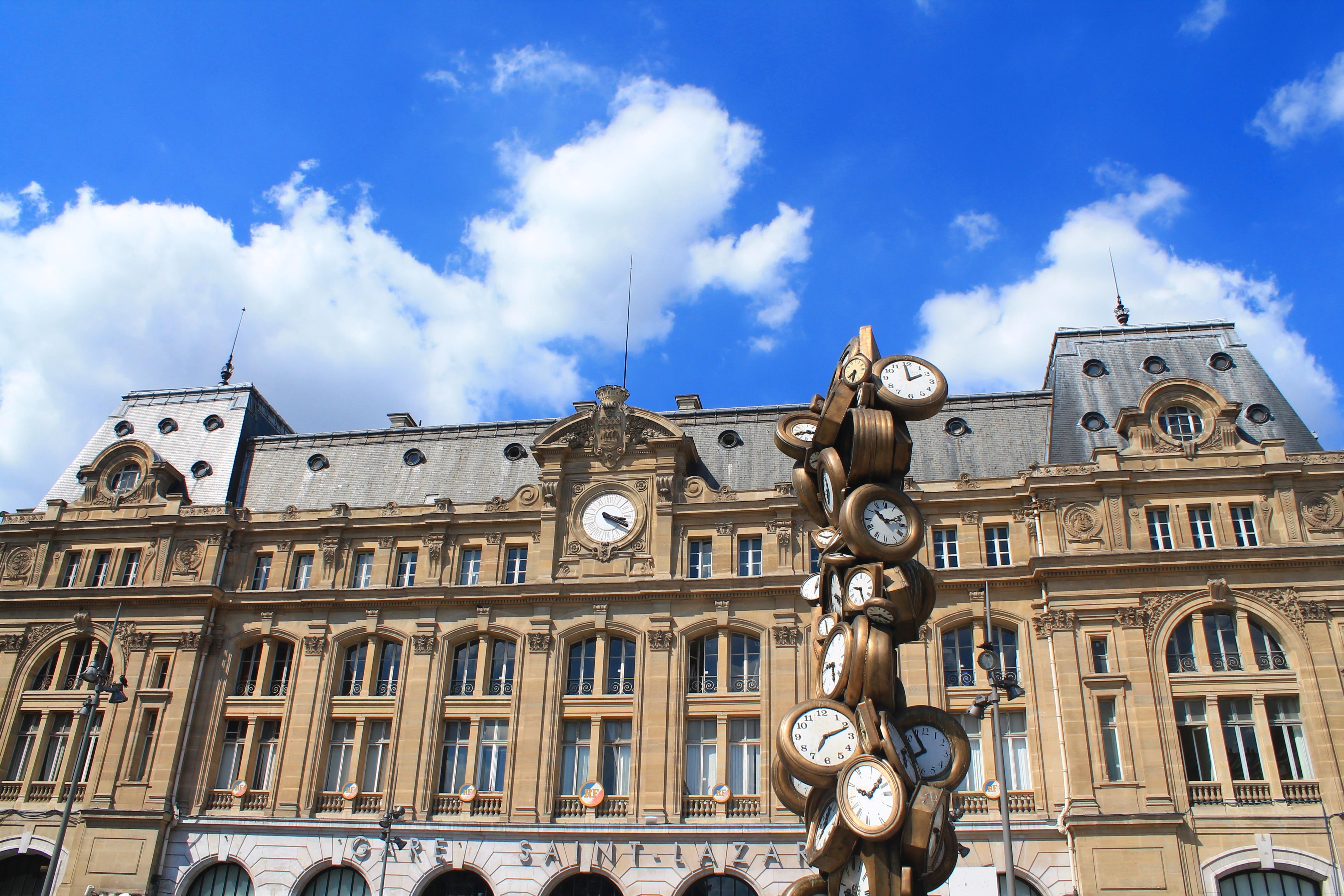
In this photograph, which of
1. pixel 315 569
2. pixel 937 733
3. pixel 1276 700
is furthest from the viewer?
pixel 315 569

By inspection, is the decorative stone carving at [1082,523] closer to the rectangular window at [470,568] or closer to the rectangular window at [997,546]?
the rectangular window at [997,546]

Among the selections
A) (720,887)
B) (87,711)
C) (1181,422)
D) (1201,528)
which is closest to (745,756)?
(720,887)

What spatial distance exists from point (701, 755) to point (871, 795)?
73.3 feet

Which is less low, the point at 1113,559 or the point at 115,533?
the point at 115,533

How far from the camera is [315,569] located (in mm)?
43156

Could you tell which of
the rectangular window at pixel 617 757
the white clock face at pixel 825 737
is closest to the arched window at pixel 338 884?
the rectangular window at pixel 617 757

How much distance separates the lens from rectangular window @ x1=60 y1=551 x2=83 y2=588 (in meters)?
44.8

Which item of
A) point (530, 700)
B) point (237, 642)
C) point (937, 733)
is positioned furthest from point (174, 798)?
point (937, 733)

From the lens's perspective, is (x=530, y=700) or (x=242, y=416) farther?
(x=242, y=416)

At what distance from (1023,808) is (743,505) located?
14.3 meters

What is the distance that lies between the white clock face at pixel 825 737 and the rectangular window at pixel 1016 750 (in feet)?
66.4

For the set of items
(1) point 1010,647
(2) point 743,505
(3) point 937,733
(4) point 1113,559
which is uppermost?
(2) point 743,505

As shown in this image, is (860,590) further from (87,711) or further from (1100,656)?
(87,711)

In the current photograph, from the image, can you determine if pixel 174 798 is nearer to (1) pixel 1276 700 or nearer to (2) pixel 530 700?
(2) pixel 530 700
